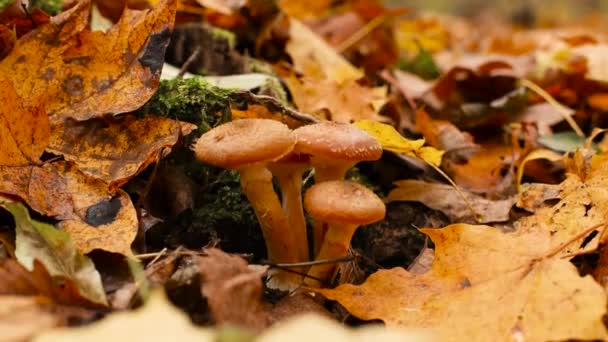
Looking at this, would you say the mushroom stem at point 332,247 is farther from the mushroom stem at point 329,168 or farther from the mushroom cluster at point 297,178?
the mushroom stem at point 329,168

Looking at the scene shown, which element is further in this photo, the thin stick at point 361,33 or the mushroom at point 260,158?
the thin stick at point 361,33

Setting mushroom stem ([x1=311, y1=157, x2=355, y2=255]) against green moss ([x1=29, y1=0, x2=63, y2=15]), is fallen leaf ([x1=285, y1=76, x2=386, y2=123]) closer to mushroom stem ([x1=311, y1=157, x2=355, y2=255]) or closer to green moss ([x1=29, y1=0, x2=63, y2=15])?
mushroom stem ([x1=311, y1=157, x2=355, y2=255])

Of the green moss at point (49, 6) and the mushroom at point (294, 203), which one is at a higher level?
the green moss at point (49, 6)

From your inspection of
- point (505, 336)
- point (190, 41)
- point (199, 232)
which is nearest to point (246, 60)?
point (190, 41)

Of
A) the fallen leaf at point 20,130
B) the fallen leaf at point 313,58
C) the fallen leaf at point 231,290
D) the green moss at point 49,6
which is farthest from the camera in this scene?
the fallen leaf at point 313,58

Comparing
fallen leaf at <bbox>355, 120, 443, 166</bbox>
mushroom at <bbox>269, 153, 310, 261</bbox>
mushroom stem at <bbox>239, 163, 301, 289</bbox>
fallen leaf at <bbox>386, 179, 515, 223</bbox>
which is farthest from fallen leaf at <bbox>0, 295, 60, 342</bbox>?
fallen leaf at <bbox>386, 179, 515, 223</bbox>

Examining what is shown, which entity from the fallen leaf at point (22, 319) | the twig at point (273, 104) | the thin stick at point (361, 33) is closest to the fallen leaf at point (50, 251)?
the fallen leaf at point (22, 319)

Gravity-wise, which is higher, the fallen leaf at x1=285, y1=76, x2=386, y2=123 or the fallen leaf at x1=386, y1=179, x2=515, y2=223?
the fallen leaf at x1=285, y1=76, x2=386, y2=123

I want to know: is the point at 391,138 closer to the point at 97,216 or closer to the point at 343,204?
the point at 343,204
